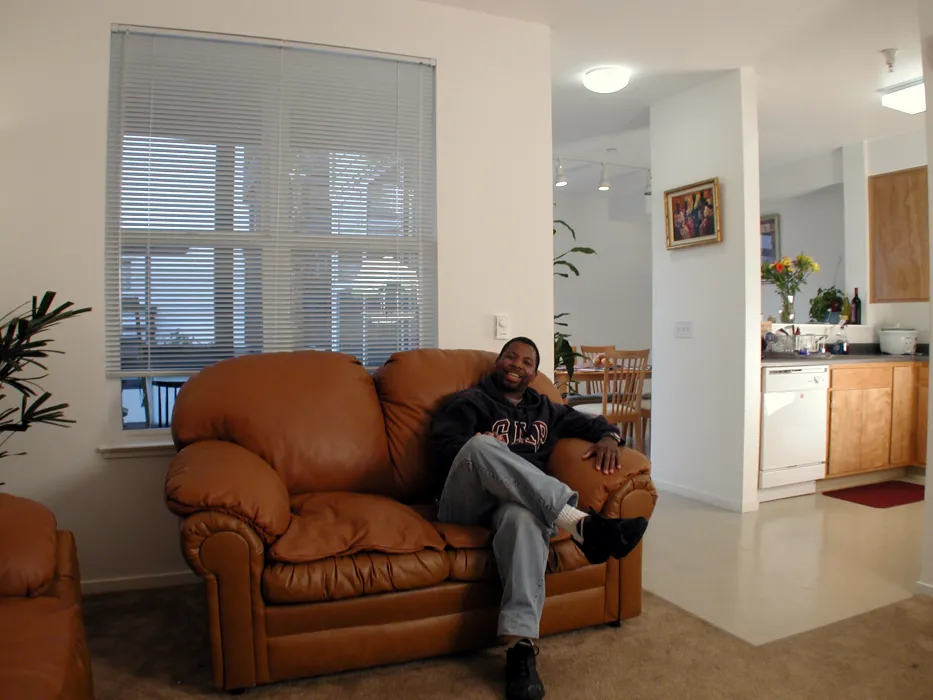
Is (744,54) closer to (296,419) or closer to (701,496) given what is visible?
(701,496)

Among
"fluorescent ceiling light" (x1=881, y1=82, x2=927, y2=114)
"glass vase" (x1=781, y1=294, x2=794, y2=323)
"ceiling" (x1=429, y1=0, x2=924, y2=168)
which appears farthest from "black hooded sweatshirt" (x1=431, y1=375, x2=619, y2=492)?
"fluorescent ceiling light" (x1=881, y1=82, x2=927, y2=114)

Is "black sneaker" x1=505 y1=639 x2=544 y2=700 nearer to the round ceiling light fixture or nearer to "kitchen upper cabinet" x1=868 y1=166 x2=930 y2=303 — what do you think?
the round ceiling light fixture

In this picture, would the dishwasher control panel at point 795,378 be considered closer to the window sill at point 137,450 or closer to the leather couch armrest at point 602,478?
the leather couch armrest at point 602,478

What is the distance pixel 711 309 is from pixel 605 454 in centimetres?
208

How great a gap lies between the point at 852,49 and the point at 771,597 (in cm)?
288

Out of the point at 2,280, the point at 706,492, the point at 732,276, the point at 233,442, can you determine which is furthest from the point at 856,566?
the point at 2,280

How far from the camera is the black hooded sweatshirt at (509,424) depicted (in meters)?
2.33

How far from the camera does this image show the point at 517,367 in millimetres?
2465

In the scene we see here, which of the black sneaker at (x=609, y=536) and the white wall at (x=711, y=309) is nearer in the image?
the black sneaker at (x=609, y=536)

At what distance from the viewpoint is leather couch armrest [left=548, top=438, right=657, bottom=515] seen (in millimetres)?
2137

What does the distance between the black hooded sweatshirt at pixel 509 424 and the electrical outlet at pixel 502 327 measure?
605 millimetres

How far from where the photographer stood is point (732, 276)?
379cm

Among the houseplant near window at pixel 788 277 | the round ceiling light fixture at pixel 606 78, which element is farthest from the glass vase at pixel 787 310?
the round ceiling light fixture at pixel 606 78

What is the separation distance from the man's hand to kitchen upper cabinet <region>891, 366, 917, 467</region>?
3355 millimetres
